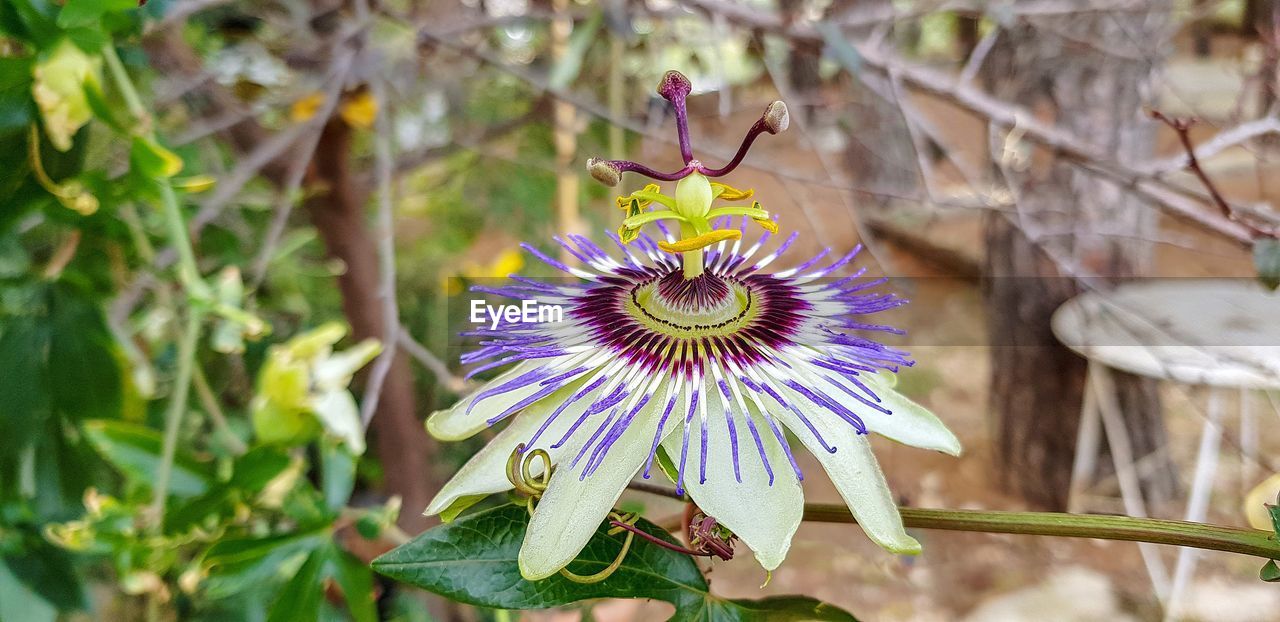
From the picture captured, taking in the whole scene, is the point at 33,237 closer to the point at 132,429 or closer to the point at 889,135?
A: the point at 132,429

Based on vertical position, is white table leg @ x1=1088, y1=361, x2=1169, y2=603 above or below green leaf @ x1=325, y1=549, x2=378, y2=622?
below

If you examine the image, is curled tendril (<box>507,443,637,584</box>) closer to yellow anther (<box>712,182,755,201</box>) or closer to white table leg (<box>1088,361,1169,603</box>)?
yellow anther (<box>712,182,755,201</box>)

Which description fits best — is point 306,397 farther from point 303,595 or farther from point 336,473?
point 303,595

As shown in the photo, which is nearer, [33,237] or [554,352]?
[554,352]

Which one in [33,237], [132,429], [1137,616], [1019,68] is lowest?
[1137,616]

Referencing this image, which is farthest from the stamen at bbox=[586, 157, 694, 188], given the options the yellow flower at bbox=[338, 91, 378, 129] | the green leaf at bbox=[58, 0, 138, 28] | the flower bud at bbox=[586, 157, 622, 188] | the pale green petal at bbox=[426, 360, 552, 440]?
the yellow flower at bbox=[338, 91, 378, 129]

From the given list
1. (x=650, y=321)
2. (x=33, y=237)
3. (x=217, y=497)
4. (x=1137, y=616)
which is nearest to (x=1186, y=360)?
(x=1137, y=616)
